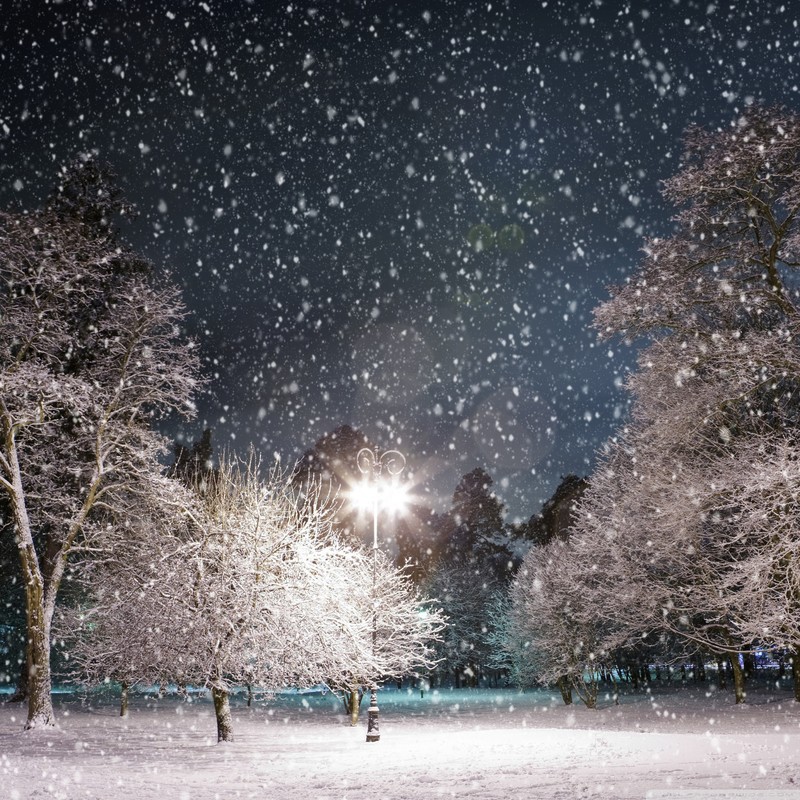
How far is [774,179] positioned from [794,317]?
2518 mm

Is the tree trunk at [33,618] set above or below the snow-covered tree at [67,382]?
below

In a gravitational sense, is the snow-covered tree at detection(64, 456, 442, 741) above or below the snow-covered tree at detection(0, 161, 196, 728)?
below

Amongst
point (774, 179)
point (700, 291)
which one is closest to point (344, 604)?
point (700, 291)

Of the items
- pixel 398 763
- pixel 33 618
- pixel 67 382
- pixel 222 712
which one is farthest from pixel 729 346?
pixel 33 618

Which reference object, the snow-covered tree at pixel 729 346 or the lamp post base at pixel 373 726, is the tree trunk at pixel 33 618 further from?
the snow-covered tree at pixel 729 346

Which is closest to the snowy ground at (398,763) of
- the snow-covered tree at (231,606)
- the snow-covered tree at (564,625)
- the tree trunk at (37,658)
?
the tree trunk at (37,658)

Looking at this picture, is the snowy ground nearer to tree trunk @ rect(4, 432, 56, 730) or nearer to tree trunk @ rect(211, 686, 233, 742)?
tree trunk @ rect(211, 686, 233, 742)

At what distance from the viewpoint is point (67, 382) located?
50.8 ft

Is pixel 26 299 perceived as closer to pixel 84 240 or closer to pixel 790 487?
pixel 84 240

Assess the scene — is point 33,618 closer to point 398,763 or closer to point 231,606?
point 231,606

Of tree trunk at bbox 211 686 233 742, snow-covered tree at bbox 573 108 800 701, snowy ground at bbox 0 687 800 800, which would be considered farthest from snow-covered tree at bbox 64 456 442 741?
snow-covered tree at bbox 573 108 800 701

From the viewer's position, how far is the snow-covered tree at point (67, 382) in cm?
1572

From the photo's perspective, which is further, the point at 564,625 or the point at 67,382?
the point at 564,625

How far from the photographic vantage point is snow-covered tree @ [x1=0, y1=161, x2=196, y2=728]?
1572 centimetres
